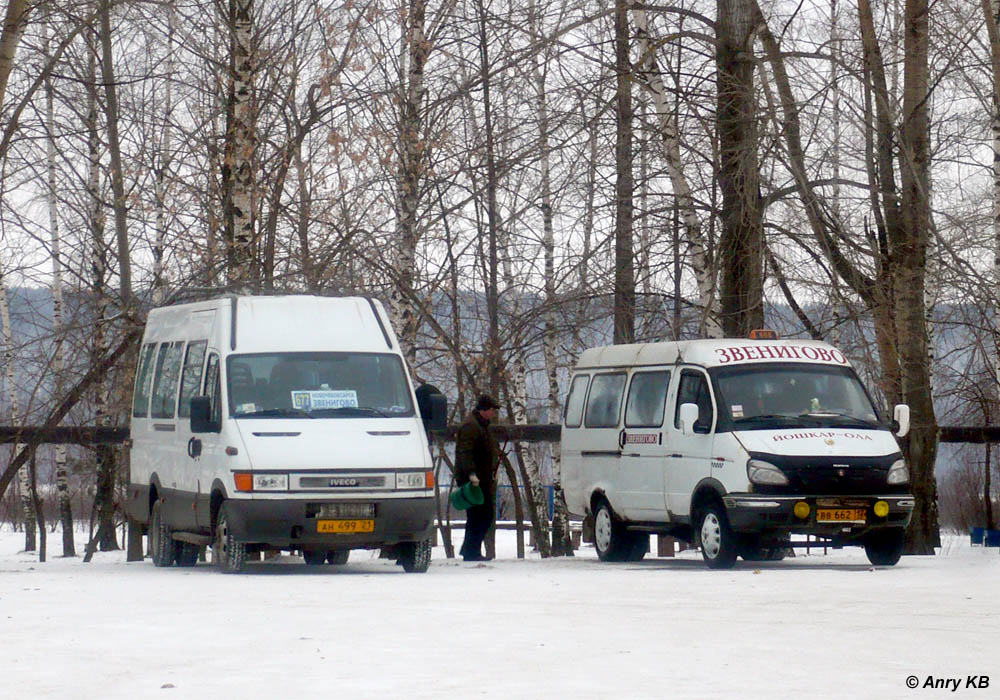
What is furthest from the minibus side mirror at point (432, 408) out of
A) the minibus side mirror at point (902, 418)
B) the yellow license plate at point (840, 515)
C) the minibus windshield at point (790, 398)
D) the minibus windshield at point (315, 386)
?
the minibus side mirror at point (902, 418)

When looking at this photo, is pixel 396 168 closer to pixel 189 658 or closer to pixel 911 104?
pixel 911 104

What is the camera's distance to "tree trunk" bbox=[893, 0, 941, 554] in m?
21.4

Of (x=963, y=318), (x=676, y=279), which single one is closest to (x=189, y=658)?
(x=676, y=279)

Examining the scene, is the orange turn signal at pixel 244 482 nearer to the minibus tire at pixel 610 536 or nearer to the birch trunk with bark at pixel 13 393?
the minibus tire at pixel 610 536

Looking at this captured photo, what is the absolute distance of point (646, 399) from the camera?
18578 millimetres

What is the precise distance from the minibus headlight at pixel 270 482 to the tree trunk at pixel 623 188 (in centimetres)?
656

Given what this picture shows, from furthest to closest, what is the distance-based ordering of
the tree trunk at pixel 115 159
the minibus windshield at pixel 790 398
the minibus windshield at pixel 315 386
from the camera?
1. the tree trunk at pixel 115 159
2. the minibus windshield at pixel 790 398
3. the minibus windshield at pixel 315 386

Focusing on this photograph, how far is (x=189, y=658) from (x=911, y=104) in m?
15.3

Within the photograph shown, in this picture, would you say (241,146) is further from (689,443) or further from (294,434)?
(689,443)

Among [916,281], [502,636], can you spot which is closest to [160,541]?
[502,636]

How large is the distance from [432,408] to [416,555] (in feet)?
4.82

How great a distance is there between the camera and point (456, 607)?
39.2 ft

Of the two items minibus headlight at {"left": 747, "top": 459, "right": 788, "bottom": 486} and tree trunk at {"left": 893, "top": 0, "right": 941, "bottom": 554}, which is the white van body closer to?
minibus headlight at {"left": 747, "top": 459, "right": 788, "bottom": 486}

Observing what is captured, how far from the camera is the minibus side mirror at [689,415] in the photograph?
17.2 m
